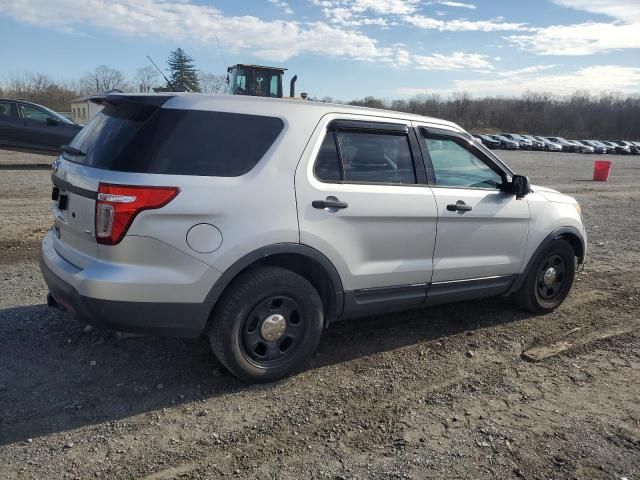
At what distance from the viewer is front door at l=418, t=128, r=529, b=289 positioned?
4.27 meters

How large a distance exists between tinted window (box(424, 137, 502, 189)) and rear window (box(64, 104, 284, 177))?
4.84ft

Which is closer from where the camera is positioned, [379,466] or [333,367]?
[379,466]

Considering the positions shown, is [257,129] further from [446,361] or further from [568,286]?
[568,286]

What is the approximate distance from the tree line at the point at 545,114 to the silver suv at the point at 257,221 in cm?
9330

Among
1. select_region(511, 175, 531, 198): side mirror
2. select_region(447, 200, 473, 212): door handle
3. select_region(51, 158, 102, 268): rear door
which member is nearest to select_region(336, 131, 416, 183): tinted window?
select_region(447, 200, 473, 212): door handle

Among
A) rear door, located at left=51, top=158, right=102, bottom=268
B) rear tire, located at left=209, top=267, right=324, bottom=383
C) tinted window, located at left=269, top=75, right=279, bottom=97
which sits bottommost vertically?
rear tire, located at left=209, top=267, right=324, bottom=383

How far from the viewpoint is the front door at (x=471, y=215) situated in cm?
427

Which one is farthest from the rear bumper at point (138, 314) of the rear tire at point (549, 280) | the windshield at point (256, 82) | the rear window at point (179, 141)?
the windshield at point (256, 82)

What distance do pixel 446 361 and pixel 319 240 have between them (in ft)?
4.91

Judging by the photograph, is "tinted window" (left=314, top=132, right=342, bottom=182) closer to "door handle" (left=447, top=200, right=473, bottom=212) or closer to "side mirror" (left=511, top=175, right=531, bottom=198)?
"door handle" (left=447, top=200, right=473, bottom=212)

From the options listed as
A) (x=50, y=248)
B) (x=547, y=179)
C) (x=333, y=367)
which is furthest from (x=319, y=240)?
(x=547, y=179)

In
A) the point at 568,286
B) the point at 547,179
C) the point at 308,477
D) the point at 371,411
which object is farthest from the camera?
the point at 547,179

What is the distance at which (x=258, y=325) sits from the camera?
3537 mm

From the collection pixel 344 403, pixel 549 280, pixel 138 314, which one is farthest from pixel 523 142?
pixel 138 314
